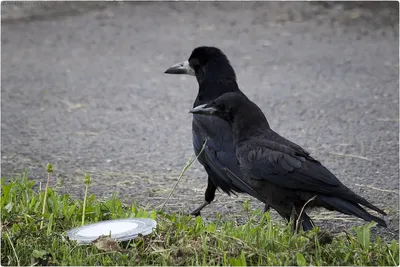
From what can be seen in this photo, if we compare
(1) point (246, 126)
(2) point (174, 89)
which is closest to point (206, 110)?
(1) point (246, 126)

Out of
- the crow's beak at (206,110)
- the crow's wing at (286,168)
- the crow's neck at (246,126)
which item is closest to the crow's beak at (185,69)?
the crow's beak at (206,110)

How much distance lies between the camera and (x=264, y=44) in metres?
10.9

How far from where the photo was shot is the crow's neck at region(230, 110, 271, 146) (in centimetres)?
524

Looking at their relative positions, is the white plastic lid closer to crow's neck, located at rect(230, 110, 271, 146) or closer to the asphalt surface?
crow's neck, located at rect(230, 110, 271, 146)

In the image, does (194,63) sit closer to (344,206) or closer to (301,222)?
(301,222)

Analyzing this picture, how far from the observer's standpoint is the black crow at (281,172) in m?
4.79

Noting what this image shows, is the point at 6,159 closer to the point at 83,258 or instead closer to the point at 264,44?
the point at 83,258

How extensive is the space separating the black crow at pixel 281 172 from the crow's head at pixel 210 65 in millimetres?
827

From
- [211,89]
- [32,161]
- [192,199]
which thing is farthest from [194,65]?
[32,161]

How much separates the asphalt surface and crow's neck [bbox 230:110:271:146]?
0.65 meters

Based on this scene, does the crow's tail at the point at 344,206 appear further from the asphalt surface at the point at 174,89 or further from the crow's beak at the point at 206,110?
the crow's beak at the point at 206,110

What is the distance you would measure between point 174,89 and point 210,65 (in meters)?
2.99

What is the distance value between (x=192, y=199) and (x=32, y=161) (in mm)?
1522

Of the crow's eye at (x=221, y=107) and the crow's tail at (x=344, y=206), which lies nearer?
the crow's tail at (x=344, y=206)
